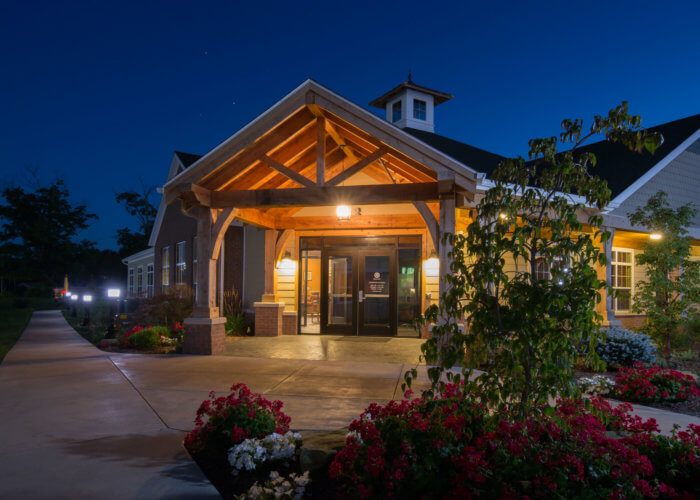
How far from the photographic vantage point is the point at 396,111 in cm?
2045

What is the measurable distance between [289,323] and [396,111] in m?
11.2

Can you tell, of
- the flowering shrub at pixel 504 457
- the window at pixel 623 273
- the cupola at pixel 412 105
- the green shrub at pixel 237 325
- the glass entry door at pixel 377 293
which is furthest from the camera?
the cupola at pixel 412 105

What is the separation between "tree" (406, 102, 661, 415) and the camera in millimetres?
3197

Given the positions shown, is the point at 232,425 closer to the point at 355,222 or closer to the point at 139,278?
the point at 355,222

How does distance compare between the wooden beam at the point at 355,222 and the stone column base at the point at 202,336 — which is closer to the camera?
the stone column base at the point at 202,336

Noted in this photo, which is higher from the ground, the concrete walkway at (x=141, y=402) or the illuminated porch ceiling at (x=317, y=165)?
the illuminated porch ceiling at (x=317, y=165)

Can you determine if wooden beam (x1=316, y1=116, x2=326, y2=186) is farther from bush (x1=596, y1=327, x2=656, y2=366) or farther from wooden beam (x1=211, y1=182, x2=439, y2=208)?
bush (x1=596, y1=327, x2=656, y2=366)

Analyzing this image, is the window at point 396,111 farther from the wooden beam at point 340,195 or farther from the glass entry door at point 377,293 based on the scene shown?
the wooden beam at point 340,195

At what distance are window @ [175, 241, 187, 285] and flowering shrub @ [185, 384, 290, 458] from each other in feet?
43.9

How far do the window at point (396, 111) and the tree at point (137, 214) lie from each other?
108 ft

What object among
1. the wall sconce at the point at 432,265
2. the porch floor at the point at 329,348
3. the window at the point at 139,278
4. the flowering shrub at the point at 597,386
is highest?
the wall sconce at the point at 432,265

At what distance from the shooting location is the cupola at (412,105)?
19.8 meters

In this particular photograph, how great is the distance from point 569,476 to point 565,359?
715 millimetres

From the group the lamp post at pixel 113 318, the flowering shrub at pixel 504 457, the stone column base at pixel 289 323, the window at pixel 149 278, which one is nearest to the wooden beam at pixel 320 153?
the stone column base at pixel 289 323
